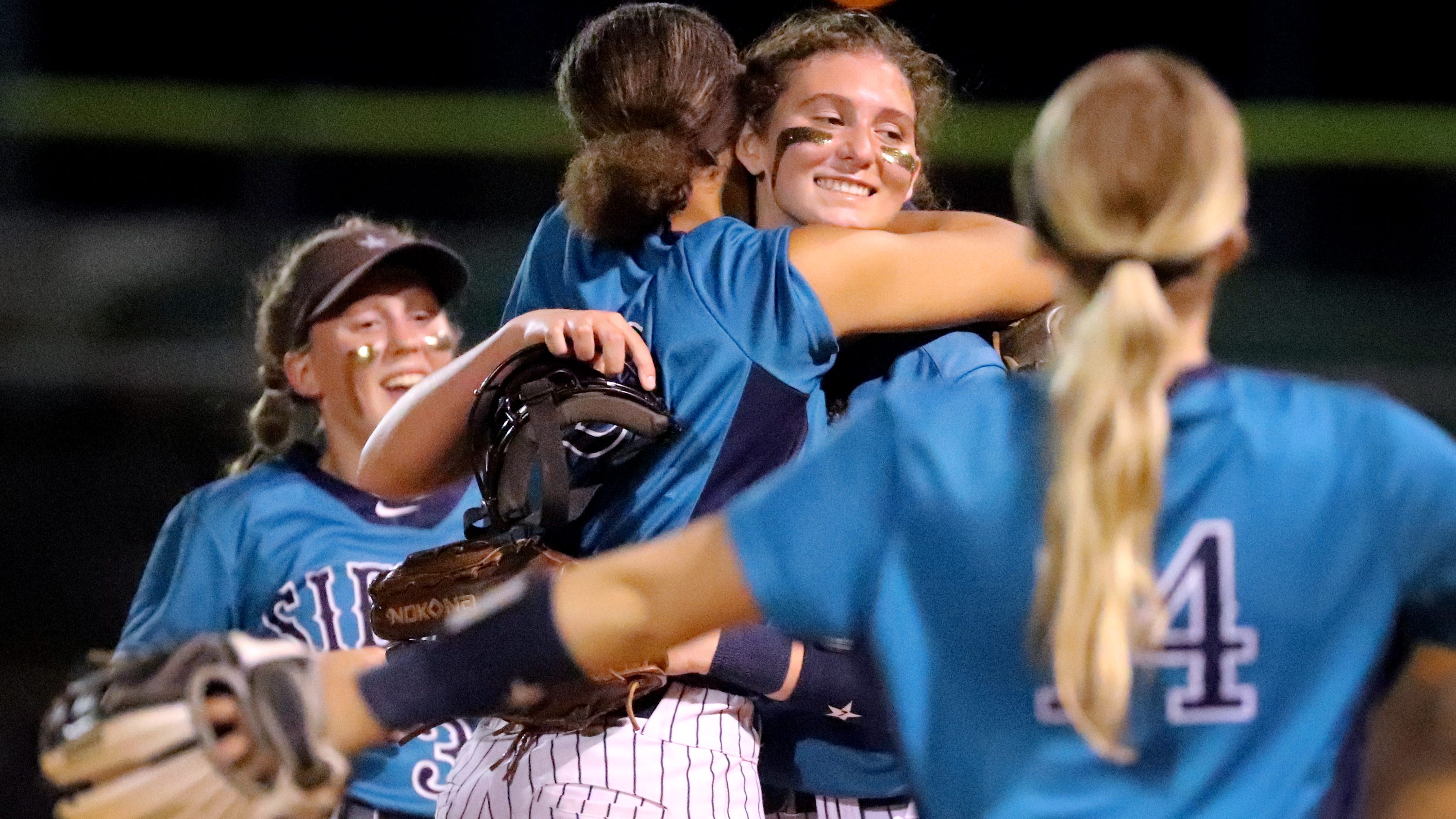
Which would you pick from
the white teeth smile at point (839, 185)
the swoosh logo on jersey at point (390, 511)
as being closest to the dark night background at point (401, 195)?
the swoosh logo on jersey at point (390, 511)

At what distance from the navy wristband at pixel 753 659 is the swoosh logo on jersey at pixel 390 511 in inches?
47.3

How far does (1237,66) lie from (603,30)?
5.89 meters

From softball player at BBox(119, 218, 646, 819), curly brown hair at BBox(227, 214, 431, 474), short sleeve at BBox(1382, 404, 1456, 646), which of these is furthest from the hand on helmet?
curly brown hair at BBox(227, 214, 431, 474)

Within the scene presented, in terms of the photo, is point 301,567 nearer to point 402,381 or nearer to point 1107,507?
→ point 402,381

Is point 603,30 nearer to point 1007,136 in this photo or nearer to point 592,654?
point 592,654

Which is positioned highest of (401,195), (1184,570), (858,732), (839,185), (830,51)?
(401,195)

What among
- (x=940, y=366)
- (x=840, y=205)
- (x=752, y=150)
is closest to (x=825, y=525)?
(x=940, y=366)

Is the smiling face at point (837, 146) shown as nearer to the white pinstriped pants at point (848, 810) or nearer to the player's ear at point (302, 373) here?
the white pinstriped pants at point (848, 810)

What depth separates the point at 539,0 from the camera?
7.34 metres

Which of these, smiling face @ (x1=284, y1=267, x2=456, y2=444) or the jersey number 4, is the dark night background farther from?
the jersey number 4

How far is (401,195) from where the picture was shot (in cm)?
762

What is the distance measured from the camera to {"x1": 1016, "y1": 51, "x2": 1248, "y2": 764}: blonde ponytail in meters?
1.15

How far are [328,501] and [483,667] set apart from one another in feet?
5.88

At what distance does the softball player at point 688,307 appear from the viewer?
6.04 feet
